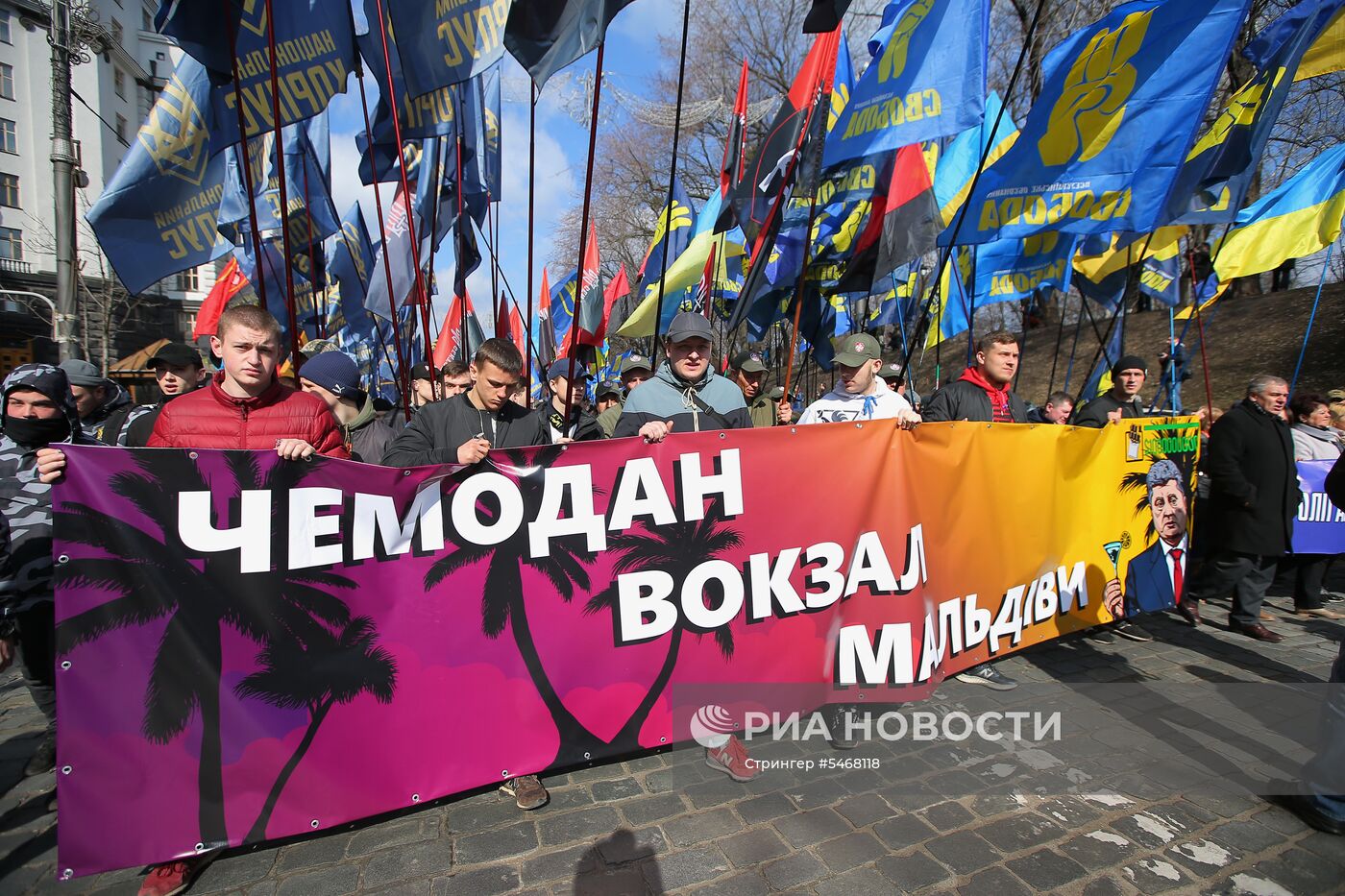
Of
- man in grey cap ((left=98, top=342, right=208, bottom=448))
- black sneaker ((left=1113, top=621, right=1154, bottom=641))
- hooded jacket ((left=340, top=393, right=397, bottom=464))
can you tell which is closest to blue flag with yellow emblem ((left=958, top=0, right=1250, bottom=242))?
black sneaker ((left=1113, top=621, right=1154, bottom=641))

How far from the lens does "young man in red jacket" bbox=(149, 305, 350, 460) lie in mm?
2697

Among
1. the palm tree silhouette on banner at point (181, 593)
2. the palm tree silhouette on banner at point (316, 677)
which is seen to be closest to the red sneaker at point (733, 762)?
the palm tree silhouette on banner at point (316, 677)

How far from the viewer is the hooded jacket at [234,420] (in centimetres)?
269

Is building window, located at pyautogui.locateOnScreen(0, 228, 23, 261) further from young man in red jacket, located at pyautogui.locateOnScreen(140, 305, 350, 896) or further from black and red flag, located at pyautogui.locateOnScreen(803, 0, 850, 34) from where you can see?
black and red flag, located at pyautogui.locateOnScreen(803, 0, 850, 34)

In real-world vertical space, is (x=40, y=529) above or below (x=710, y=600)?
above

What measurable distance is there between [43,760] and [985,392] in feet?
18.5

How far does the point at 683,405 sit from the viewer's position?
3588 mm

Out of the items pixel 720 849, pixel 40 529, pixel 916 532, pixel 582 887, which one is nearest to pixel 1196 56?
pixel 916 532

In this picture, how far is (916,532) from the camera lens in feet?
11.4

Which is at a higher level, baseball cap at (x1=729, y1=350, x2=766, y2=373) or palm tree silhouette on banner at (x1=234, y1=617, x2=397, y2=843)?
baseball cap at (x1=729, y1=350, x2=766, y2=373)

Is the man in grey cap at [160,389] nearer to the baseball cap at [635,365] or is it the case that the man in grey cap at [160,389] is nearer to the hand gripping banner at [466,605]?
the hand gripping banner at [466,605]

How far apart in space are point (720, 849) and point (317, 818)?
1.57 m

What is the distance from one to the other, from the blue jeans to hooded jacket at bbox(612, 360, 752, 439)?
2766mm

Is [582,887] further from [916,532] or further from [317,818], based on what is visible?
[916,532]
